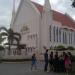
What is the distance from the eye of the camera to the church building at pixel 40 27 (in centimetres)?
6100

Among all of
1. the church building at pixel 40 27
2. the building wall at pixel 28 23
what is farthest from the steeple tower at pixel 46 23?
the building wall at pixel 28 23

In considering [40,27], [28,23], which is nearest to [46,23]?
[40,27]

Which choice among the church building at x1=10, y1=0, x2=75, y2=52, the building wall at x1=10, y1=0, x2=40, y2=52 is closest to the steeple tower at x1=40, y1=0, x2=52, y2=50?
the church building at x1=10, y1=0, x2=75, y2=52

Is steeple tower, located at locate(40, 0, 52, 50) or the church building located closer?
steeple tower, located at locate(40, 0, 52, 50)

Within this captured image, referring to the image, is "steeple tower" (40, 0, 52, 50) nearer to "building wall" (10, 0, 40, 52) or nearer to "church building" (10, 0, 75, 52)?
"church building" (10, 0, 75, 52)

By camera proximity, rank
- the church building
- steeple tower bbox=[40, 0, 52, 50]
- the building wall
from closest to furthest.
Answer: steeple tower bbox=[40, 0, 52, 50]
the church building
the building wall

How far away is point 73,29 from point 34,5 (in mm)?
14845

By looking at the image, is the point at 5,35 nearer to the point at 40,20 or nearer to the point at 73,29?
the point at 40,20

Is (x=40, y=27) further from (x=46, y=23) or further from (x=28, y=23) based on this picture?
(x=28, y=23)

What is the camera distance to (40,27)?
62.2 metres

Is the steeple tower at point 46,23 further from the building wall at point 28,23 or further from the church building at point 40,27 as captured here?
the building wall at point 28,23

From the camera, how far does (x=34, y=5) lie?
64750mm

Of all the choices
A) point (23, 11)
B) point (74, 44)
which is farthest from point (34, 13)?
point (74, 44)

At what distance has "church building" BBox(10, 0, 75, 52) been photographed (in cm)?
6100
